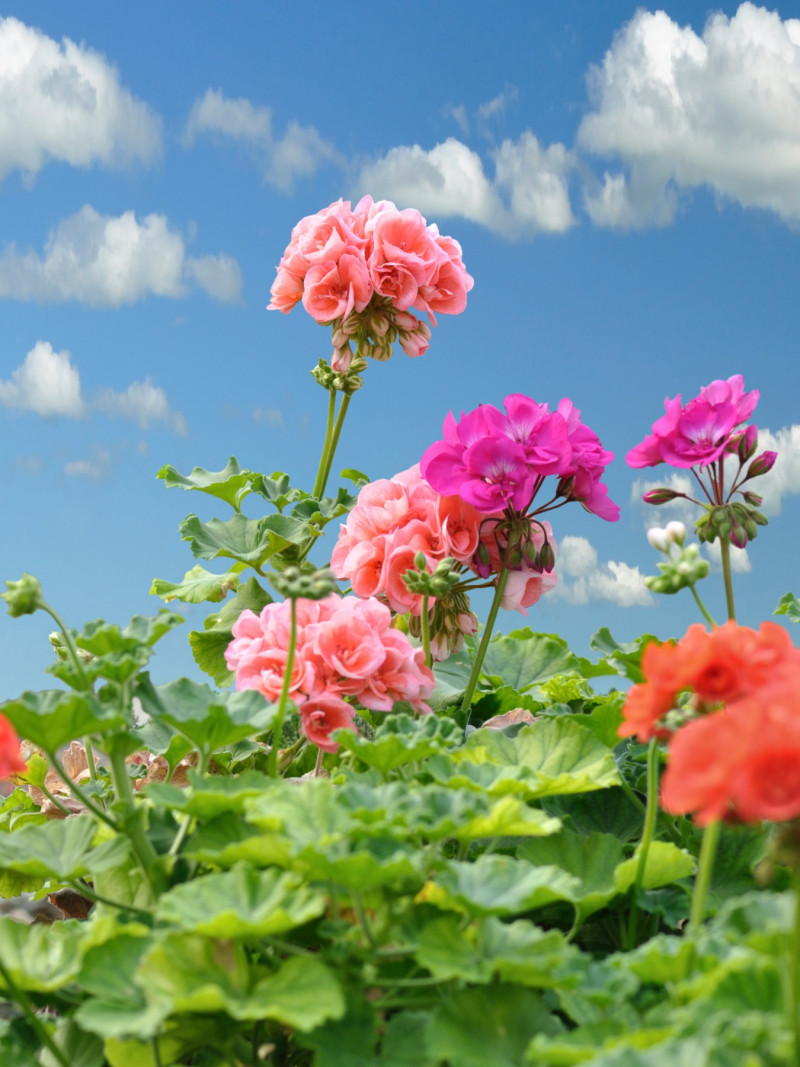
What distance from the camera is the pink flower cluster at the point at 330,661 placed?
1.66 m

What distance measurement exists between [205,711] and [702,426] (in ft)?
3.19

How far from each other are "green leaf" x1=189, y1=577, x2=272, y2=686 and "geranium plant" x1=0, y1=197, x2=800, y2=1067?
0.29m

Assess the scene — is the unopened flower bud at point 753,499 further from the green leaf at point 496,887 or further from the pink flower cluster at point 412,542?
the green leaf at point 496,887

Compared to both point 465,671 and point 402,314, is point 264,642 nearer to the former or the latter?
point 465,671

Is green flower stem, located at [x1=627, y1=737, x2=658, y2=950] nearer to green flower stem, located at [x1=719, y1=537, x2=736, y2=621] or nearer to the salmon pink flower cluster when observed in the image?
green flower stem, located at [x1=719, y1=537, x2=736, y2=621]

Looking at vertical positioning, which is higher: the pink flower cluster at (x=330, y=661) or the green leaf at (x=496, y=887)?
the pink flower cluster at (x=330, y=661)

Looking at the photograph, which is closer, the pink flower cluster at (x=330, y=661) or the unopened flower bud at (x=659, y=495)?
the pink flower cluster at (x=330, y=661)

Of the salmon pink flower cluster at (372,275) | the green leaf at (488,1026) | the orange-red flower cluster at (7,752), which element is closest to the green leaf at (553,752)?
the green leaf at (488,1026)

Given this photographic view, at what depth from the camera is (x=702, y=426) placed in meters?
1.80

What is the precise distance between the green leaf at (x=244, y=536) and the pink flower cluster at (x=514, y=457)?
59 centimetres

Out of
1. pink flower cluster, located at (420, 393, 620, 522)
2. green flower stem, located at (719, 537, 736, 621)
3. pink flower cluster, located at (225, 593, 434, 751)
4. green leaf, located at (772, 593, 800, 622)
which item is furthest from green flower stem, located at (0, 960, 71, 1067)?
green leaf, located at (772, 593, 800, 622)

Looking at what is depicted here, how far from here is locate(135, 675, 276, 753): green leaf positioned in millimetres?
1330

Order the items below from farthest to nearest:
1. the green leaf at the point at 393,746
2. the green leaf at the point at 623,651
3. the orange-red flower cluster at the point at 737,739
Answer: the green leaf at the point at 623,651 → the green leaf at the point at 393,746 → the orange-red flower cluster at the point at 737,739

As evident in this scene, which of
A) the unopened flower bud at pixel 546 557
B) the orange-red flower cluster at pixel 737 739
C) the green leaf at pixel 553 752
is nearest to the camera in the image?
the orange-red flower cluster at pixel 737 739
